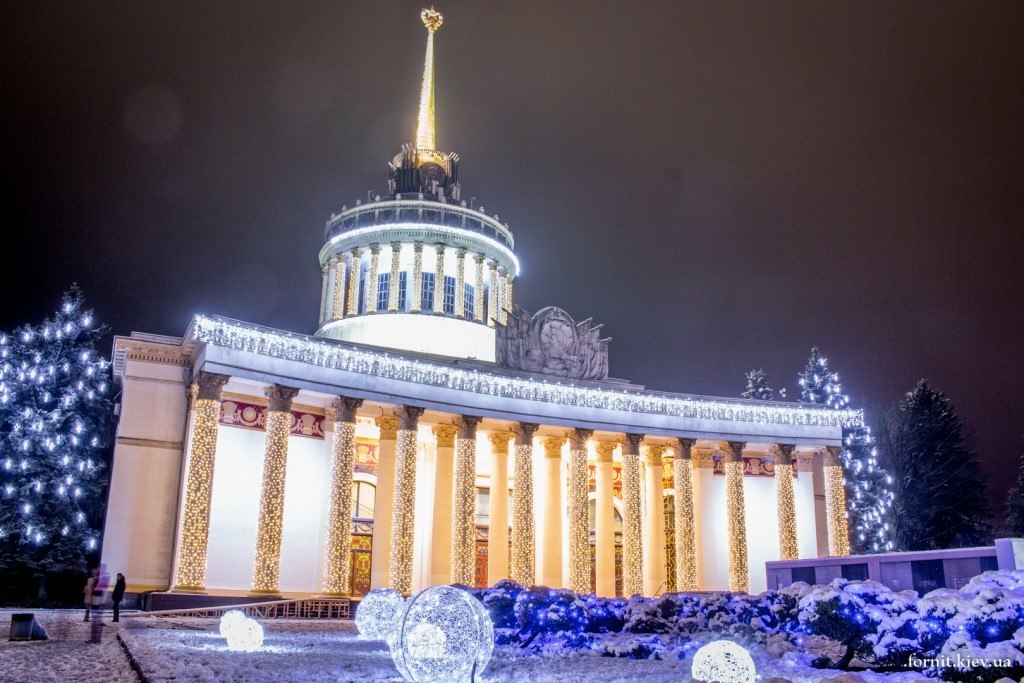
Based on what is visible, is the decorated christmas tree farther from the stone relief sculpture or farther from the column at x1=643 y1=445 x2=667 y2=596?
the stone relief sculpture

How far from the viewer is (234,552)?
28.1 metres

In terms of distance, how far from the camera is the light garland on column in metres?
32.9

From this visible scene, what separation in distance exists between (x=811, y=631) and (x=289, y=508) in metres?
21.0

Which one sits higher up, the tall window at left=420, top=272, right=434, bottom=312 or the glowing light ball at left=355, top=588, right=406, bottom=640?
the tall window at left=420, top=272, right=434, bottom=312

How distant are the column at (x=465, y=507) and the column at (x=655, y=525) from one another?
31.2 feet

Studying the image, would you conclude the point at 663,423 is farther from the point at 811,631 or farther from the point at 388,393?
the point at 811,631

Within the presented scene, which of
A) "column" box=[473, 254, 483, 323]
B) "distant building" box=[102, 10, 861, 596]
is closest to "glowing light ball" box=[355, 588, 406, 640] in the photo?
"distant building" box=[102, 10, 861, 596]

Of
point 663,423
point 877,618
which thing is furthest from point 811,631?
point 663,423

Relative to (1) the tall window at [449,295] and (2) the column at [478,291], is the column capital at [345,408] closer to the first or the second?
(1) the tall window at [449,295]

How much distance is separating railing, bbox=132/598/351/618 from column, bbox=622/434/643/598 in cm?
1261

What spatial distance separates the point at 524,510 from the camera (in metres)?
32.9

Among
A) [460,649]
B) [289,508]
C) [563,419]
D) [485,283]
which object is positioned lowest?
[460,649]

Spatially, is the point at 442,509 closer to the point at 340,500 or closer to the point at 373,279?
the point at 340,500

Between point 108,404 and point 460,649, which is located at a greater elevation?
point 108,404
